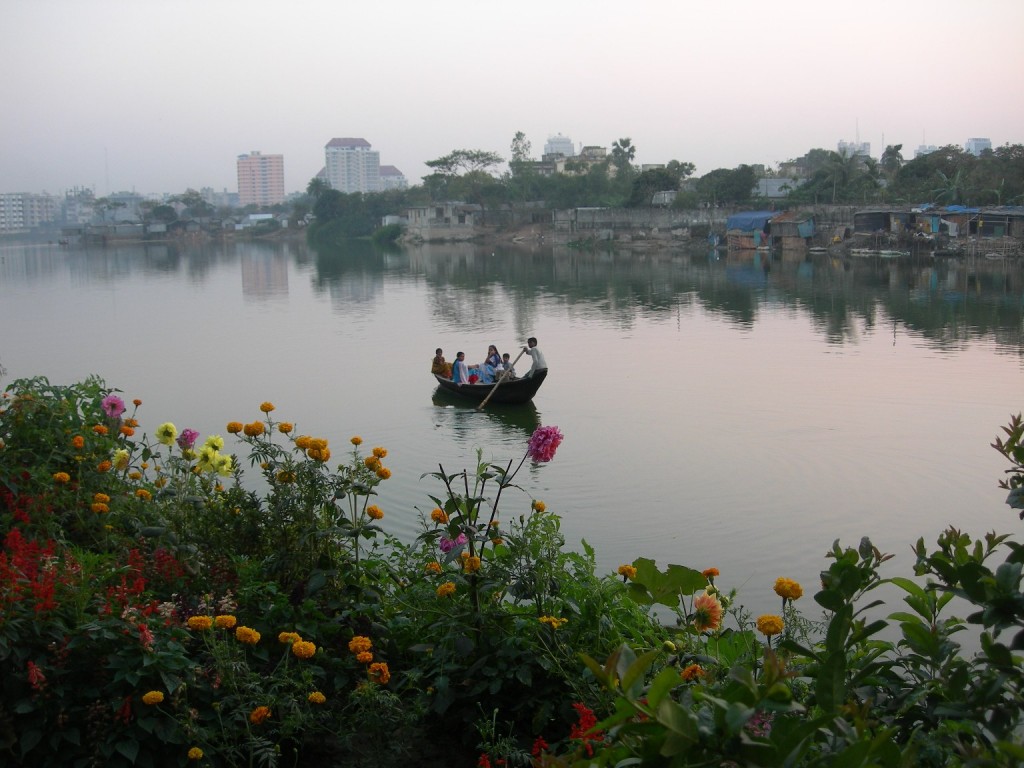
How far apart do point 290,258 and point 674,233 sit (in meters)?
21.1

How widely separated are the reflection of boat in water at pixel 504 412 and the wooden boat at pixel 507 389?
8cm

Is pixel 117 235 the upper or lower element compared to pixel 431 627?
upper

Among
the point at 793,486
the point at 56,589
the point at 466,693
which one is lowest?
the point at 793,486

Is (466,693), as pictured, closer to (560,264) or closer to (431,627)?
(431,627)

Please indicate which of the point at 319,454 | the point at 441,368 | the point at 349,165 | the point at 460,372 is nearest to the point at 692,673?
the point at 319,454

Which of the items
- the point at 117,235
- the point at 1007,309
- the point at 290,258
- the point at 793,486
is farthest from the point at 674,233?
the point at 117,235

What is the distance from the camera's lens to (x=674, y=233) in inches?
2061

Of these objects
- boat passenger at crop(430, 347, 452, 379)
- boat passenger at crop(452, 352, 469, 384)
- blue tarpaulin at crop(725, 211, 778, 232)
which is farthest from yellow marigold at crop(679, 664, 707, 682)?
blue tarpaulin at crop(725, 211, 778, 232)

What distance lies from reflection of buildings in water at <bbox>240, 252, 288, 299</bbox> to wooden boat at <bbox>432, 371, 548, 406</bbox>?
19.0m

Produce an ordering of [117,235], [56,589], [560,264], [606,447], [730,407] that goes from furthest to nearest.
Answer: [117,235] → [560,264] → [730,407] → [606,447] → [56,589]

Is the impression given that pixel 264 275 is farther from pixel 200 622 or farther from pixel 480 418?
pixel 200 622

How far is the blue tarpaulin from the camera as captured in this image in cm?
4684

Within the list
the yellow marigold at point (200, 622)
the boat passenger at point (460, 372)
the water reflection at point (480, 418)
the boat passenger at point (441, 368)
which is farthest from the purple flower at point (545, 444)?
the boat passenger at point (441, 368)

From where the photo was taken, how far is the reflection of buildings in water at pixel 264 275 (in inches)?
1248
